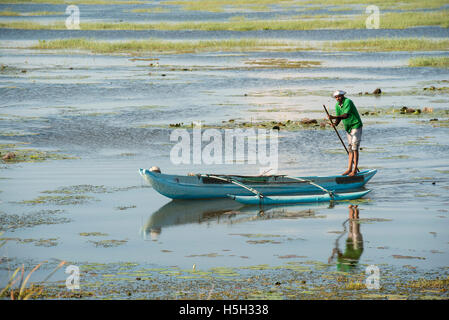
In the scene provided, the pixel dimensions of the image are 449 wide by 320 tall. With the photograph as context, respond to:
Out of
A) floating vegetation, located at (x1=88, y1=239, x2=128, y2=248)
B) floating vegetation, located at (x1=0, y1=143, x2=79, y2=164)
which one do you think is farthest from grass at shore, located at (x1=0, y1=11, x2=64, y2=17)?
floating vegetation, located at (x1=88, y1=239, x2=128, y2=248)

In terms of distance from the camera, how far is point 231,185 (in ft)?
51.9

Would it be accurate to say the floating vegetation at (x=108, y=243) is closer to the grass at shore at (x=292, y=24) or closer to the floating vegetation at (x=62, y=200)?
the floating vegetation at (x=62, y=200)

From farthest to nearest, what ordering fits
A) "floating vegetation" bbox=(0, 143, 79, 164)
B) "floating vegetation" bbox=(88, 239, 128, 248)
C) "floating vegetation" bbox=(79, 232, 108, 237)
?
"floating vegetation" bbox=(0, 143, 79, 164) → "floating vegetation" bbox=(79, 232, 108, 237) → "floating vegetation" bbox=(88, 239, 128, 248)

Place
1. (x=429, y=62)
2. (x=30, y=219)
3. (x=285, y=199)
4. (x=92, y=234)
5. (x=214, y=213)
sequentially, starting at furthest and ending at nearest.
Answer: (x=429, y=62), (x=285, y=199), (x=214, y=213), (x=30, y=219), (x=92, y=234)

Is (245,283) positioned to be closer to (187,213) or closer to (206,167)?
(187,213)

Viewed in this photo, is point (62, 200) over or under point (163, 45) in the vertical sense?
under

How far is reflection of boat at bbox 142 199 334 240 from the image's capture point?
14273mm

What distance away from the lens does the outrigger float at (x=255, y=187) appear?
15.6m

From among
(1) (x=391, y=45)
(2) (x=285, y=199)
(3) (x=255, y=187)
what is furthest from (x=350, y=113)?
(1) (x=391, y=45)

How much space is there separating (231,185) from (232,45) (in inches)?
1712

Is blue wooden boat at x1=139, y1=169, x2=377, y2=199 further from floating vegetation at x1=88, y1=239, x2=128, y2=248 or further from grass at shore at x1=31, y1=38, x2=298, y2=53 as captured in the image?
grass at shore at x1=31, y1=38, x2=298, y2=53

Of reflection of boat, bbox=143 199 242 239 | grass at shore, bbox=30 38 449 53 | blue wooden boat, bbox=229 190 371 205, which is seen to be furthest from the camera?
grass at shore, bbox=30 38 449 53

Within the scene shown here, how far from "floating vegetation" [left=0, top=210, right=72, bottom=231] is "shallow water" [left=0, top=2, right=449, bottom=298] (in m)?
0.14

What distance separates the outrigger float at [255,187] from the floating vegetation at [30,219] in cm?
201
